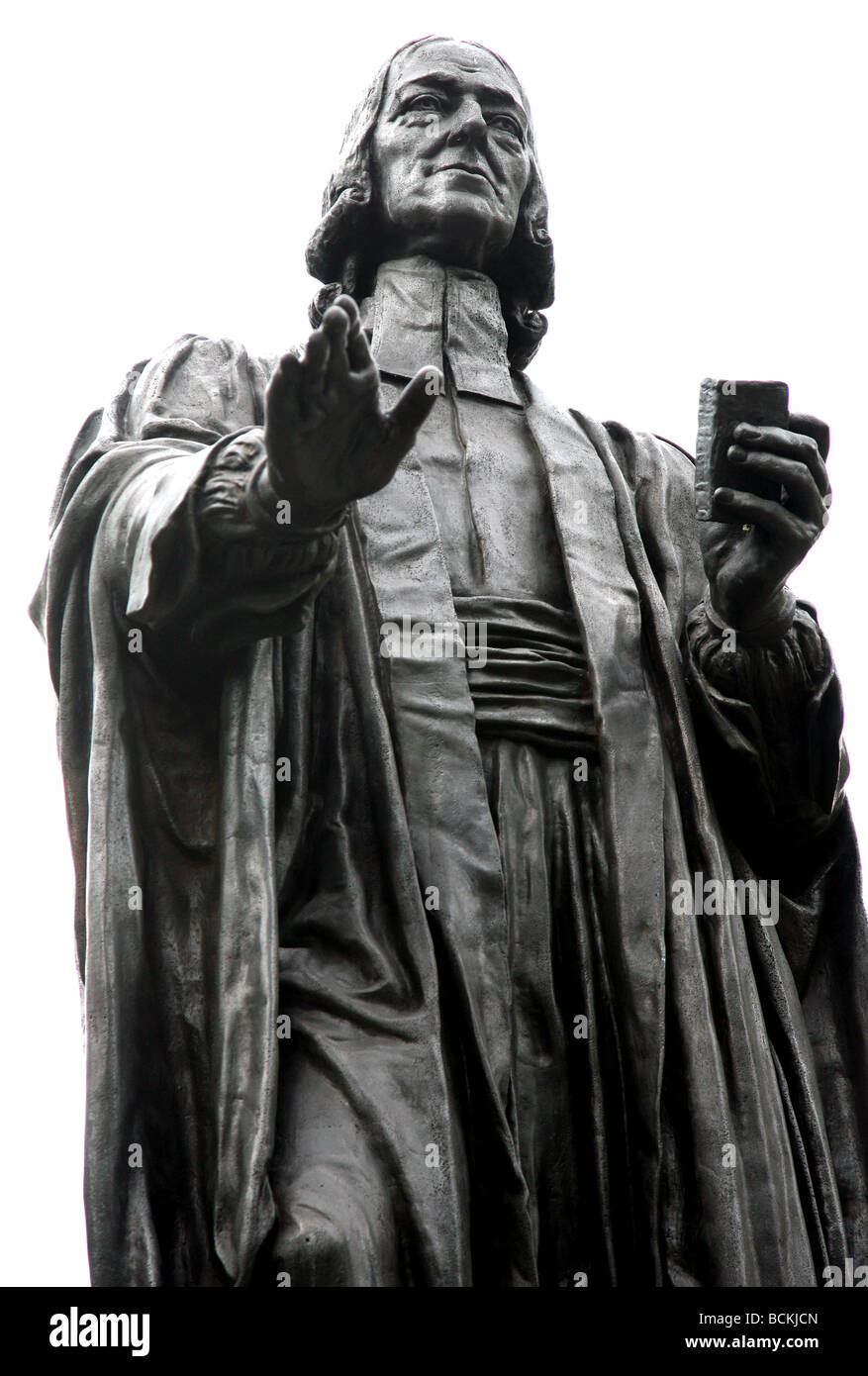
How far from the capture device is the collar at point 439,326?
36.3 feet

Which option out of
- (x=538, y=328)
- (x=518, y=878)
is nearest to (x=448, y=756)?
(x=518, y=878)

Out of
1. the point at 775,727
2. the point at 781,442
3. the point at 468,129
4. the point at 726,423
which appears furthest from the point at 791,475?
the point at 468,129

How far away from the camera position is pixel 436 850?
31.3ft

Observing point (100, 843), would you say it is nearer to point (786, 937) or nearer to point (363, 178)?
point (786, 937)

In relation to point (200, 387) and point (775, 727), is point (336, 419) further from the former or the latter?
point (775, 727)

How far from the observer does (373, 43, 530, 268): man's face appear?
11188 mm

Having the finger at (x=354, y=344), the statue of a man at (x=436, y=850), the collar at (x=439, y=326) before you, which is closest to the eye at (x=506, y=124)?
the collar at (x=439, y=326)

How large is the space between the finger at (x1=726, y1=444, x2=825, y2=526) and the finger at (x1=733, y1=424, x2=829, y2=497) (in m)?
0.02

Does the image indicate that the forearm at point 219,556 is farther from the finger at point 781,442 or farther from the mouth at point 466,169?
the mouth at point 466,169

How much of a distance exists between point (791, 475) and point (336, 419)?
181 centimetres

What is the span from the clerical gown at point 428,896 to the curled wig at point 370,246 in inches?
43.6

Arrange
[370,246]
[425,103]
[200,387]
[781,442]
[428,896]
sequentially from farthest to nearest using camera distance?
1. [370,246]
2. [425,103]
3. [200,387]
4. [781,442]
5. [428,896]

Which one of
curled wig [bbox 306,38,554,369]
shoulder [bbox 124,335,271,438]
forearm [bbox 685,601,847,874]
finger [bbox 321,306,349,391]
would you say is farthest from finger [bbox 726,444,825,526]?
curled wig [bbox 306,38,554,369]

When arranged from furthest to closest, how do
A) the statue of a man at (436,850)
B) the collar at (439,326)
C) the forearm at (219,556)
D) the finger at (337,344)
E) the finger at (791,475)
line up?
the collar at (439,326) → the finger at (791,475) → the forearm at (219,556) → the statue of a man at (436,850) → the finger at (337,344)
